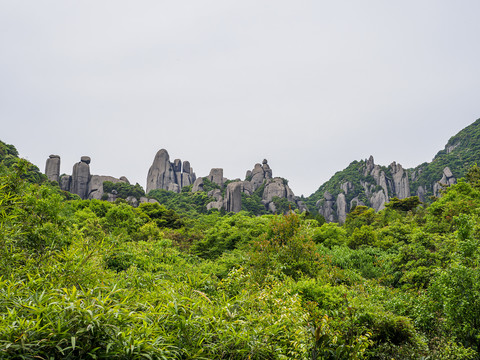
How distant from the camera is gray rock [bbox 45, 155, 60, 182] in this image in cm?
5225

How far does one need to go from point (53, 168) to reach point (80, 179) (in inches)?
182

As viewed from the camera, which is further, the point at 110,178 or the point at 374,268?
the point at 110,178

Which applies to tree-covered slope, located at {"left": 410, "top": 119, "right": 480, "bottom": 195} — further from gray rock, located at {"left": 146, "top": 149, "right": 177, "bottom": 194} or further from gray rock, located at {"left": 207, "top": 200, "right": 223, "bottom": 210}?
gray rock, located at {"left": 146, "top": 149, "right": 177, "bottom": 194}

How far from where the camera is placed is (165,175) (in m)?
76.7

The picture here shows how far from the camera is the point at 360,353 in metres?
4.23

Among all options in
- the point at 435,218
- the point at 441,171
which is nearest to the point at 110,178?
the point at 435,218

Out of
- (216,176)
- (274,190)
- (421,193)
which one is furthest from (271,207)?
(421,193)

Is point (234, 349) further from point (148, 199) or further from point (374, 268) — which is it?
point (148, 199)

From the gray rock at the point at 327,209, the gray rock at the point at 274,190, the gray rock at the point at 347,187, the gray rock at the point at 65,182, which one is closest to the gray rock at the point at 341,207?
the gray rock at the point at 327,209

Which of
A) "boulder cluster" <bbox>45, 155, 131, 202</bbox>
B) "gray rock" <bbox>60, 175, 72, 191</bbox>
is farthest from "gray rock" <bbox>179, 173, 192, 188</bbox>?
"gray rock" <bbox>60, 175, 72, 191</bbox>

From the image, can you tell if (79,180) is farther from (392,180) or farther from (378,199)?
(392,180)

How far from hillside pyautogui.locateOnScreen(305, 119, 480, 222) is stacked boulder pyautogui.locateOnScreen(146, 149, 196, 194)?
3486 cm

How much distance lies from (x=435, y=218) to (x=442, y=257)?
489 inches

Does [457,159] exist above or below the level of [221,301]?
above
